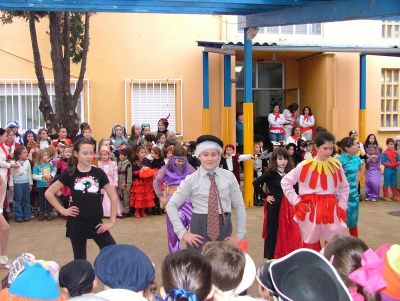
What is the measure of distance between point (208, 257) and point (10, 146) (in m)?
7.81

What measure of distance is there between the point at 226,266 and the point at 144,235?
537cm

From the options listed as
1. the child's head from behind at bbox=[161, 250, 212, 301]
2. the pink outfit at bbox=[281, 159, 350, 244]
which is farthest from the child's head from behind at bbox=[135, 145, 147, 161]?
the child's head from behind at bbox=[161, 250, 212, 301]

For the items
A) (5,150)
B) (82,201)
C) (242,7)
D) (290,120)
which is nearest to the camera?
(82,201)

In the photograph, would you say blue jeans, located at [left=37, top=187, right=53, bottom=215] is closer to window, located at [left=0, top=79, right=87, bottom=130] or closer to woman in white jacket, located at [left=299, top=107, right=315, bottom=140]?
window, located at [left=0, top=79, right=87, bottom=130]

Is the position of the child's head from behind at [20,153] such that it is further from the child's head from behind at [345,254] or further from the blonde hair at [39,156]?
the child's head from behind at [345,254]

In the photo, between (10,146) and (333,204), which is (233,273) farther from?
(10,146)

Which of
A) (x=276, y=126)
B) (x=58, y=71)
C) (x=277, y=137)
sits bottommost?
(x=277, y=137)

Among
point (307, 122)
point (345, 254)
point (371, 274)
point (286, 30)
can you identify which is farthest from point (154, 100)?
point (371, 274)

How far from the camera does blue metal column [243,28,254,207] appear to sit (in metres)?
9.88

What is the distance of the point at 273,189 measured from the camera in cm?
629

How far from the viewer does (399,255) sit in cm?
238

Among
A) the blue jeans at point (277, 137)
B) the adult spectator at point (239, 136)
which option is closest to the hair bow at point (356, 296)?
the blue jeans at point (277, 137)

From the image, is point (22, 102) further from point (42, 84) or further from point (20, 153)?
point (20, 153)

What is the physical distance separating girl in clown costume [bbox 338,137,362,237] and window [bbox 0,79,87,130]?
8.36 meters
